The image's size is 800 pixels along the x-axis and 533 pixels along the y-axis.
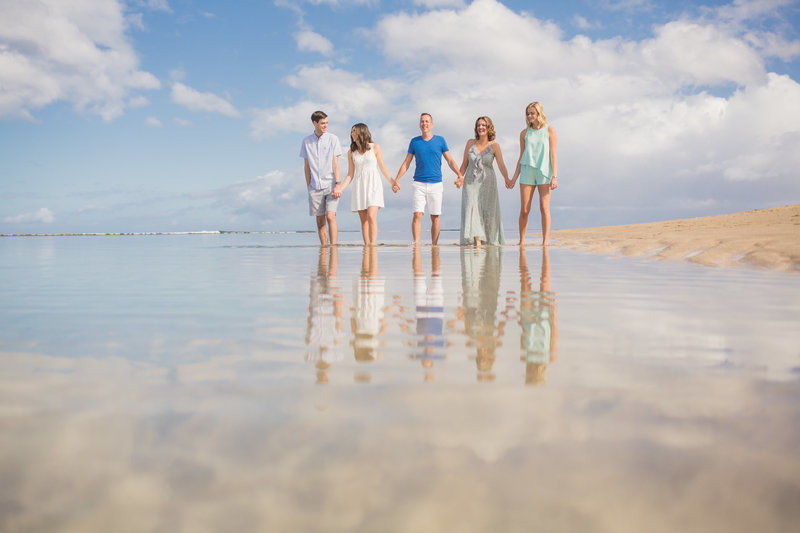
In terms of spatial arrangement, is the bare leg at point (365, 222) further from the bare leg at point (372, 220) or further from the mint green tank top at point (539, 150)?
the mint green tank top at point (539, 150)

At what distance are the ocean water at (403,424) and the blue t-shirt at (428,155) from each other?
7780 mm

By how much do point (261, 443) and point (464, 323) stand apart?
1393mm

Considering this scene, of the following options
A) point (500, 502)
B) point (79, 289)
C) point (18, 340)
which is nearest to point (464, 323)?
point (500, 502)

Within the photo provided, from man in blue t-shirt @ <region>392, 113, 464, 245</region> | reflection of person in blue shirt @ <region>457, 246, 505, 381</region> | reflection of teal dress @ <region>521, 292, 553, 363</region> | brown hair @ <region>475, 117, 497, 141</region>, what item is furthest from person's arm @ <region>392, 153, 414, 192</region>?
reflection of teal dress @ <region>521, 292, 553, 363</region>

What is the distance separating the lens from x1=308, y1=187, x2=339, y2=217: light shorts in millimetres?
10711

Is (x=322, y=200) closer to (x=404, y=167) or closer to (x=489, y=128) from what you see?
(x=404, y=167)

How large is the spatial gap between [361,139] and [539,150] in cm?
320

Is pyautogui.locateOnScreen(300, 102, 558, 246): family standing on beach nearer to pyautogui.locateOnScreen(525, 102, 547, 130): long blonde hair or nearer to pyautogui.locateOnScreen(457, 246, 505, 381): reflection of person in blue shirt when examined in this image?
pyautogui.locateOnScreen(525, 102, 547, 130): long blonde hair

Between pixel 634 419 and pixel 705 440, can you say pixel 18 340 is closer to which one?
pixel 634 419

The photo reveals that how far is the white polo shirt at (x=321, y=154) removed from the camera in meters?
10.5

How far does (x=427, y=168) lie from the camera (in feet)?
33.1

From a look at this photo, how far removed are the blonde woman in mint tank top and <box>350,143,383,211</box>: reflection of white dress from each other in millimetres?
2604

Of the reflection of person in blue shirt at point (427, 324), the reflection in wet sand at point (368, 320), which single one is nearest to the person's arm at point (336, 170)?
the reflection in wet sand at point (368, 320)

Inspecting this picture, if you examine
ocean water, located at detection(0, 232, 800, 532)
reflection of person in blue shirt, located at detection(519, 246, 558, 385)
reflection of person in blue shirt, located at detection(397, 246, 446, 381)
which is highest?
reflection of person in blue shirt, located at detection(397, 246, 446, 381)
